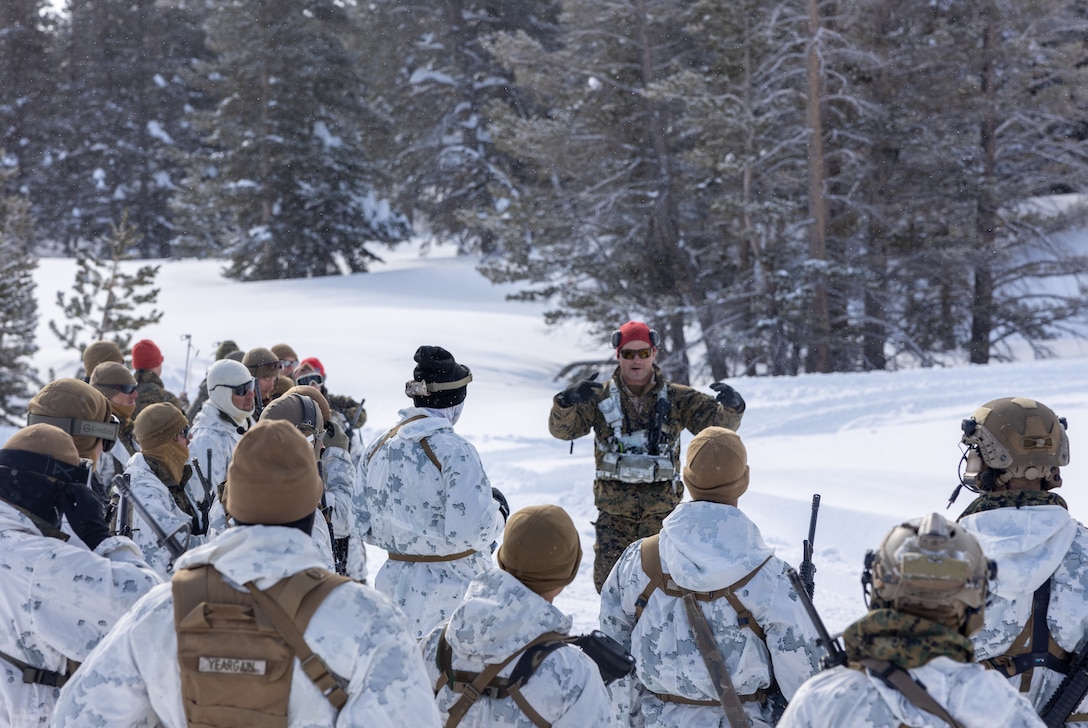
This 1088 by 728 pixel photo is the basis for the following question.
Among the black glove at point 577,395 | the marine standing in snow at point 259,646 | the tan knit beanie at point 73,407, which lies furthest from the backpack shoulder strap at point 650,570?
the black glove at point 577,395

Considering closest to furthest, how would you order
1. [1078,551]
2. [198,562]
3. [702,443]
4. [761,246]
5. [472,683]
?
[198,562], [472,683], [1078,551], [702,443], [761,246]

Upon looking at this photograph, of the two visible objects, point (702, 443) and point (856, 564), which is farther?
point (856, 564)

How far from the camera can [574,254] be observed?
2288cm

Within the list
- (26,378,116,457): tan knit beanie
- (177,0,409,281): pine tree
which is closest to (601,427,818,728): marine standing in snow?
(26,378,116,457): tan knit beanie

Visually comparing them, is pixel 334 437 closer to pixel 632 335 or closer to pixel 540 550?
pixel 632 335

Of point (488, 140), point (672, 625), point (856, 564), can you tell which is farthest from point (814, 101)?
point (672, 625)

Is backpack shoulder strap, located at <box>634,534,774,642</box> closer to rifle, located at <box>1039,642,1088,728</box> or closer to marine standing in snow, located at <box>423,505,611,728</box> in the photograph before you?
marine standing in snow, located at <box>423,505,611,728</box>

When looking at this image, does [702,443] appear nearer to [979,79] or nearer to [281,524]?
[281,524]

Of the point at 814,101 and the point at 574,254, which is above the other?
the point at 814,101

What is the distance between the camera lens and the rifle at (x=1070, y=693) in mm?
2871

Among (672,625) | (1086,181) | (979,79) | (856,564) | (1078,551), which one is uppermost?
(979,79)

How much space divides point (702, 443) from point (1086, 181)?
22343 millimetres

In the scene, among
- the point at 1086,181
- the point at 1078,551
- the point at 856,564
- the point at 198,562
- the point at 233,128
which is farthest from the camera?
the point at 233,128

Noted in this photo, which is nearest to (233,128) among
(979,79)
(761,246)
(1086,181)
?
(761,246)
